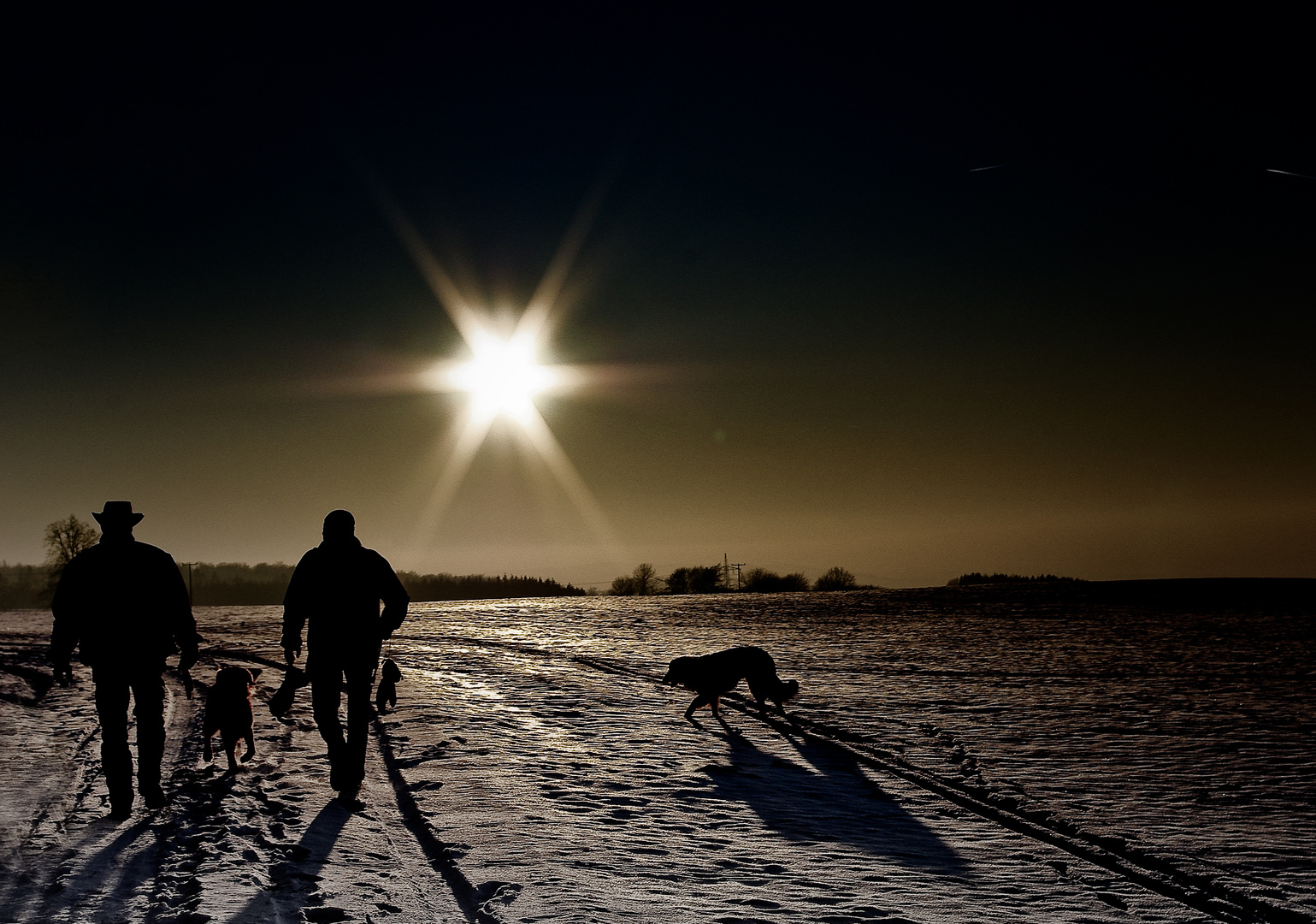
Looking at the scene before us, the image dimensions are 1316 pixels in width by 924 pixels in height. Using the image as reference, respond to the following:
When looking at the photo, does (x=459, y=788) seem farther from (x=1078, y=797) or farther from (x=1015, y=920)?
(x=1078, y=797)

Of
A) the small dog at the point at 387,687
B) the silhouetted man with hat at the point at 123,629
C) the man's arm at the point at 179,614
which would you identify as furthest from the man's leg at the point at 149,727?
the small dog at the point at 387,687

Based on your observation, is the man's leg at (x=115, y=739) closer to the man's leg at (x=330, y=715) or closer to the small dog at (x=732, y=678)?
the man's leg at (x=330, y=715)

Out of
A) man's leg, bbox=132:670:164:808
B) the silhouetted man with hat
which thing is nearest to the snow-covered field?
man's leg, bbox=132:670:164:808

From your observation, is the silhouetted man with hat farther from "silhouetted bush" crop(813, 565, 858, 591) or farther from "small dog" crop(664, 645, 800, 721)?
"silhouetted bush" crop(813, 565, 858, 591)

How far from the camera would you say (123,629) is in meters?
6.93

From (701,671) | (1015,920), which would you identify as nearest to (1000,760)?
(701,671)

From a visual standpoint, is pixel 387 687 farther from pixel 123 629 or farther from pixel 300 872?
pixel 300 872

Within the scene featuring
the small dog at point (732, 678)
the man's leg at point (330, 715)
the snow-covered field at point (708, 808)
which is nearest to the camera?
the snow-covered field at point (708, 808)

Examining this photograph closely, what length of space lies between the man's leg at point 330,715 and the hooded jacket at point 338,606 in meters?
0.09

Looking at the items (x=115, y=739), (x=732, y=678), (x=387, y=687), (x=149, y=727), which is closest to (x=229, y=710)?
(x=149, y=727)

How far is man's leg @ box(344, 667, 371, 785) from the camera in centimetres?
719

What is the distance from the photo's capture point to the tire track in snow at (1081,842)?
5.09m

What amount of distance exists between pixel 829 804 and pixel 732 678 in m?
3.87

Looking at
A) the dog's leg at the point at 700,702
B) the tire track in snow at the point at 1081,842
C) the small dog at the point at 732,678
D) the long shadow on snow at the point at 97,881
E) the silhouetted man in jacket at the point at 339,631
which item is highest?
the silhouetted man in jacket at the point at 339,631
